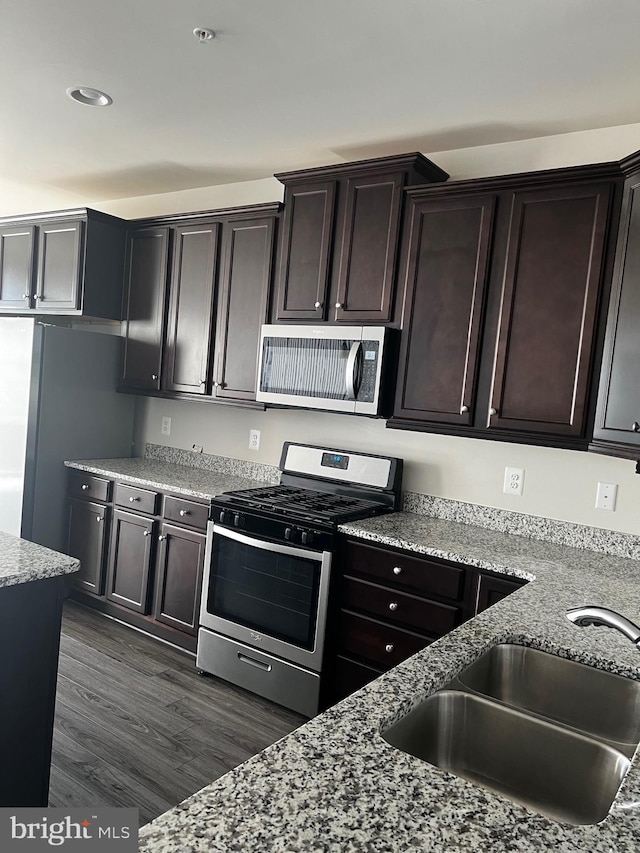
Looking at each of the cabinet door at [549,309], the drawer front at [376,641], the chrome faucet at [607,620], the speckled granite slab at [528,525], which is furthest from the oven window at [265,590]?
the chrome faucet at [607,620]

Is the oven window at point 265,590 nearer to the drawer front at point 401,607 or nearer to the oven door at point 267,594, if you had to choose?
the oven door at point 267,594

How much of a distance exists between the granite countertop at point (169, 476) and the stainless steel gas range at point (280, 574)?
304mm

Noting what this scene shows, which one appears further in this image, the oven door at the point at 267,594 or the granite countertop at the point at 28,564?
the oven door at the point at 267,594

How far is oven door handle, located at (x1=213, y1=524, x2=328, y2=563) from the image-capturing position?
9.32 ft

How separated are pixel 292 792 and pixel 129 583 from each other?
10.0 feet

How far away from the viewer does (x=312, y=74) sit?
2527mm

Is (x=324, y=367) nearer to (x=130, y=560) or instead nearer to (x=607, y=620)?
(x=130, y=560)

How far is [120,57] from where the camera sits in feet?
8.28

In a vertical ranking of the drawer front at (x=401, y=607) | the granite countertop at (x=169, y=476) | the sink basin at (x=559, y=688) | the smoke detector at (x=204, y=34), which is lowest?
the drawer front at (x=401, y=607)

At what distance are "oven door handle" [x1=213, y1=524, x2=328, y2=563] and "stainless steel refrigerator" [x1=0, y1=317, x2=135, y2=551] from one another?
4.50 feet

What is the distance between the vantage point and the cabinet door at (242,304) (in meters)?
3.51

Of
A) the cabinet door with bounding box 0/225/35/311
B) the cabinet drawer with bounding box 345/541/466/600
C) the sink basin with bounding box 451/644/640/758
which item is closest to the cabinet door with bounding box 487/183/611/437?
the cabinet drawer with bounding box 345/541/466/600

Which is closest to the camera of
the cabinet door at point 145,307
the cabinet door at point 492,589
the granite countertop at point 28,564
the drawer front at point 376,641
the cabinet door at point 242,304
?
the granite countertop at point 28,564

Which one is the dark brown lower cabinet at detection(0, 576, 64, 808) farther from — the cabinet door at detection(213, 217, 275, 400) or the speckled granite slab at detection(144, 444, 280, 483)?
the speckled granite slab at detection(144, 444, 280, 483)
